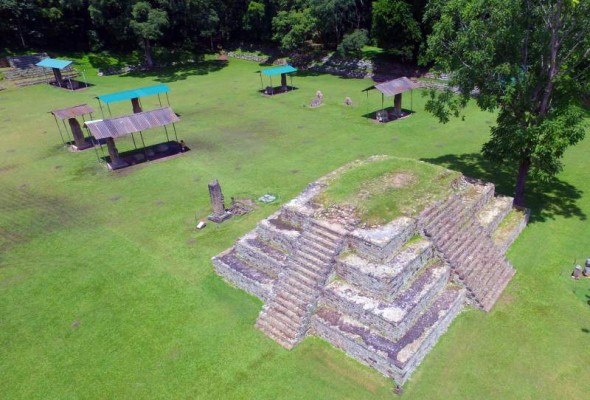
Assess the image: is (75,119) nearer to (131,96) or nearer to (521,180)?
(131,96)

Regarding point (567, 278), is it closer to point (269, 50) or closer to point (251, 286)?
point (251, 286)

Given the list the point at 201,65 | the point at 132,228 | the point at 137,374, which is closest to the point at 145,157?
the point at 132,228

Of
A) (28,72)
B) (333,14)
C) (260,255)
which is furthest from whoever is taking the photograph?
(28,72)

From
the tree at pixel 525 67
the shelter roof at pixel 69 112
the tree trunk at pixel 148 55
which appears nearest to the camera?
the tree at pixel 525 67

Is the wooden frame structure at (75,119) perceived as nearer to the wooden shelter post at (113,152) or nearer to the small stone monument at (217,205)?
the wooden shelter post at (113,152)

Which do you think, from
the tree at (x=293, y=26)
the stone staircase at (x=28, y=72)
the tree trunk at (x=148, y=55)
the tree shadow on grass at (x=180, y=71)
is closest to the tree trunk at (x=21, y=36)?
the stone staircase at (x=28, y=72)

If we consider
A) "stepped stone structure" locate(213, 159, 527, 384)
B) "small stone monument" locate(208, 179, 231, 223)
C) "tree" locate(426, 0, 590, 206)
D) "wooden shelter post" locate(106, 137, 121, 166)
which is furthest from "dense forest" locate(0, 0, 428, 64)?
"stepped stone structure" locate(213, 159, 527, 384)

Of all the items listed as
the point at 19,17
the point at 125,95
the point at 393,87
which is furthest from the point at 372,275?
the point at 19,17
